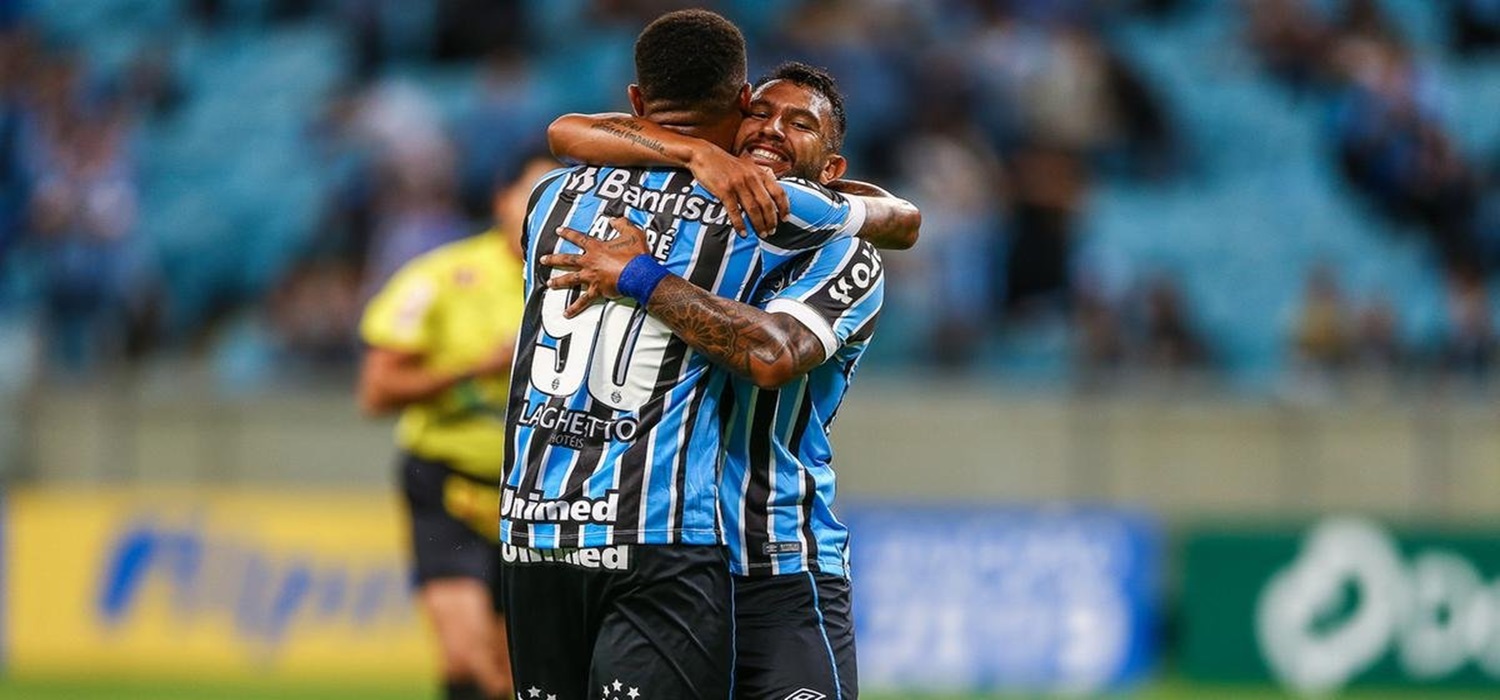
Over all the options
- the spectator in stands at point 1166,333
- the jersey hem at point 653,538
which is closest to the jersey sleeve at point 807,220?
the jersey hem at point 653,538

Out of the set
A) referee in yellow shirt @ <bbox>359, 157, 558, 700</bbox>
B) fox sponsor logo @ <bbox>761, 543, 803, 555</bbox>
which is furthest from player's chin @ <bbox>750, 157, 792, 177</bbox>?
referee in yellow shirt @ <bbox>359, 157, 558, 700</bbox>

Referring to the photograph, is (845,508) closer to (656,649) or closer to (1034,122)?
(1034,122)

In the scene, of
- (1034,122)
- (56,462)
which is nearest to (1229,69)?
(1034,122)

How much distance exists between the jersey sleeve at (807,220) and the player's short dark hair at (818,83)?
25cm

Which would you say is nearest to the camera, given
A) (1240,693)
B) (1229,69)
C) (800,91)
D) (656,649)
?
(656,649)

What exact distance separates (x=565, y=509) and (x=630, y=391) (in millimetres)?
275

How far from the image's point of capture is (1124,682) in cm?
1300

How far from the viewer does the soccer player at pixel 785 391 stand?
4.50m

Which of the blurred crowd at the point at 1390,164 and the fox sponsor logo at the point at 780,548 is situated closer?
the fox sponsor logo at the point at 780,548

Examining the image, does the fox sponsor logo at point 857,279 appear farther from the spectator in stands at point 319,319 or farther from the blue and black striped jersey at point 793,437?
the spectator in stands at point 319,319

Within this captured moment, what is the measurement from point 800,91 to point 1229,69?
12.6m

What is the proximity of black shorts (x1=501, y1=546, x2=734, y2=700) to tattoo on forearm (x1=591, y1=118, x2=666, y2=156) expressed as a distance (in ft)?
2.76

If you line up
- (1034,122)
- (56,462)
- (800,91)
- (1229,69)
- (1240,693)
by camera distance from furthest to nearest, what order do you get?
(1229,69) < (1034,122) < (56,462) < (1240,693) < (800,91)

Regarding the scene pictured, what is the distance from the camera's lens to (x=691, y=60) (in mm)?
4598
